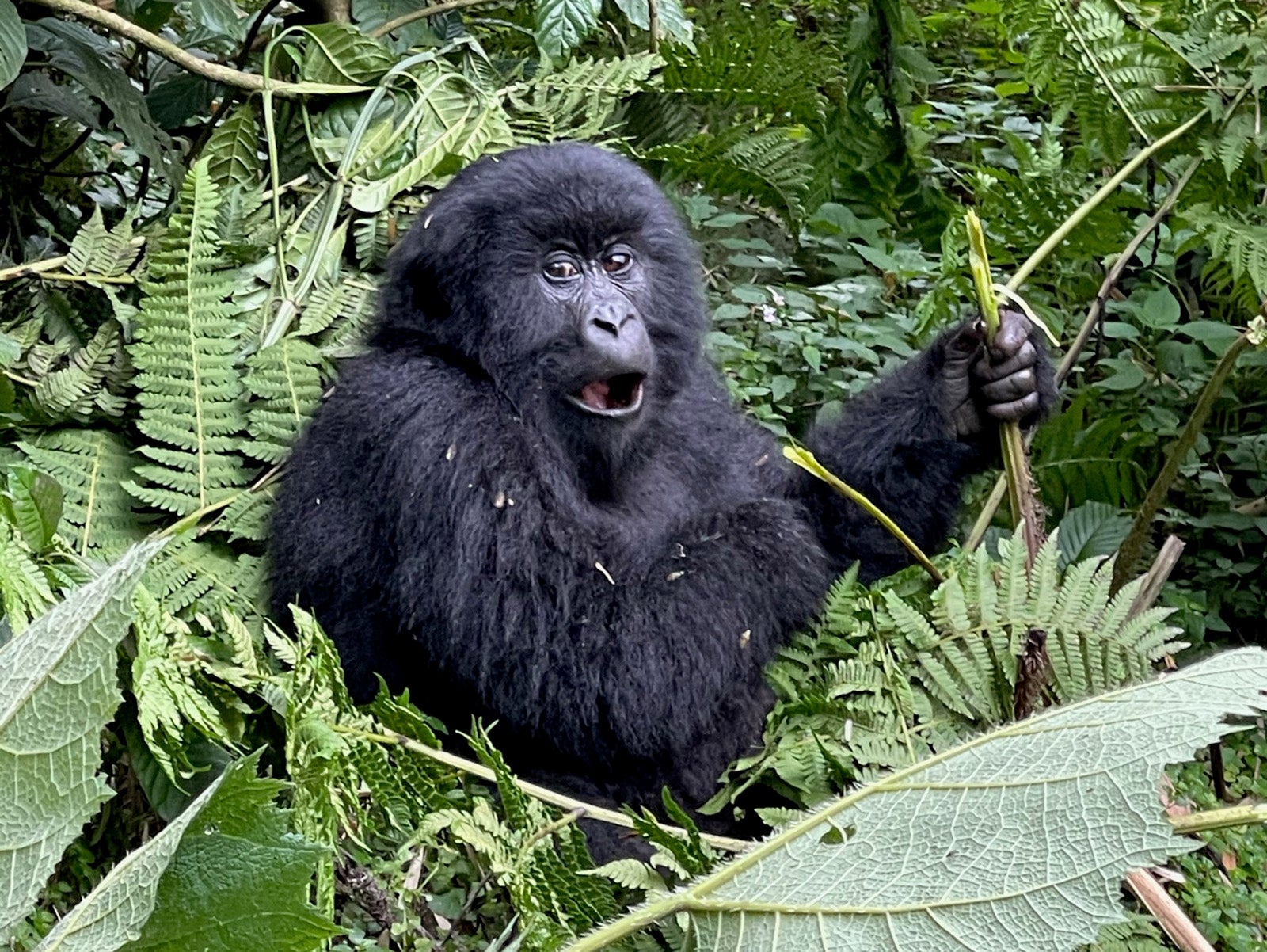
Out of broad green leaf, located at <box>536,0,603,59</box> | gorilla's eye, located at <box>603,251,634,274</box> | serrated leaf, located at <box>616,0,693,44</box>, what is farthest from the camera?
serrated leaf, located at <box>616,0,693,44</box>

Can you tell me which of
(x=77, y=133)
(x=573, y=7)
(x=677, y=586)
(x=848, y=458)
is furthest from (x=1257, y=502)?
(x=77, y=133)

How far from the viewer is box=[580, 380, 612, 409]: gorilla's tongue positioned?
2908 mm

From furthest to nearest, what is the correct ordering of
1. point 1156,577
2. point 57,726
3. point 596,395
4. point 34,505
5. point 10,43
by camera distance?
point 10,43
point 596,395
point 1156,577
point 34,505
point 57,726

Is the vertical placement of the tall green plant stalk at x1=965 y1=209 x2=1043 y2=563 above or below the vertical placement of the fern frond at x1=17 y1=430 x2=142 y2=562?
above

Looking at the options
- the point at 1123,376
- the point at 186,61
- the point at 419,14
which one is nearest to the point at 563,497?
the point at 186,61

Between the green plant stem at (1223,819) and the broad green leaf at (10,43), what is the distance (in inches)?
A: 108

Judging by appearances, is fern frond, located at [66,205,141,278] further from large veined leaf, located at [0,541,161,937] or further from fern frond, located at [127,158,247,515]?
large veined leaf, located at [0,541,161,937]

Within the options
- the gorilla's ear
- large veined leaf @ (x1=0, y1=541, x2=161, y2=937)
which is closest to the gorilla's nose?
the gorilla's ear

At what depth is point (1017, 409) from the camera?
2.98 metres

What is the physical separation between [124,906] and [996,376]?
2.19 meters

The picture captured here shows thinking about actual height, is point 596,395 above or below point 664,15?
below

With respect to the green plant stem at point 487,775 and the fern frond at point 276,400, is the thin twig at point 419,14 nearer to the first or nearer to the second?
the fern frond at point 276,400

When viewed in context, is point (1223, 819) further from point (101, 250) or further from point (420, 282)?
point (101, 250)

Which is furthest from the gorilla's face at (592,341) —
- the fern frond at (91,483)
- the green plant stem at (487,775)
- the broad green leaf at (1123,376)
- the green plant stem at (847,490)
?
the broad green leaf at (1123,376)
